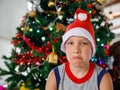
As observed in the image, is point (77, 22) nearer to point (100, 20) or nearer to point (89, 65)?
point (89, 65)

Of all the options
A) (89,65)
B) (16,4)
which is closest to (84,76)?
(89,65)

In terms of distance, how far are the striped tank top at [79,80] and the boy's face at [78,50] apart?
8cm

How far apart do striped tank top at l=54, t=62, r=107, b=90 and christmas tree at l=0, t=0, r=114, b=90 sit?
42 centimetres

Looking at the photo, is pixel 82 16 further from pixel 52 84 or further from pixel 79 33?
pixel 52 84

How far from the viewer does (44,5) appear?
1.72m

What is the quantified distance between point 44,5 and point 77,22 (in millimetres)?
689

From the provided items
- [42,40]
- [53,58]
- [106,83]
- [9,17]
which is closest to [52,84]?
[106,83]

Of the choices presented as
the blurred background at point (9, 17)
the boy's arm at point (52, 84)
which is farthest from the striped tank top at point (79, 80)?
the blurred background at point (9, 17)

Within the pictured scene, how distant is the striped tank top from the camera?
3.48 ft

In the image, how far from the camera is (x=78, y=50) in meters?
0.99

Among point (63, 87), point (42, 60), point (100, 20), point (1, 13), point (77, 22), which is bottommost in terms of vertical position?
point (63, 87)

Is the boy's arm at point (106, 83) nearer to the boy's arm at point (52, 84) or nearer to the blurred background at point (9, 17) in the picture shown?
the boy's arm at point (52, 84)

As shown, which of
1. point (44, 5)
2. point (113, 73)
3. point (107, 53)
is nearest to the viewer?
point (113, 73)

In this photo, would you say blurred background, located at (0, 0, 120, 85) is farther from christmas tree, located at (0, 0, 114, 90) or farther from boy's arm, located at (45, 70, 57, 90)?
boy's arm, located at (45, 70, 57, 90)
